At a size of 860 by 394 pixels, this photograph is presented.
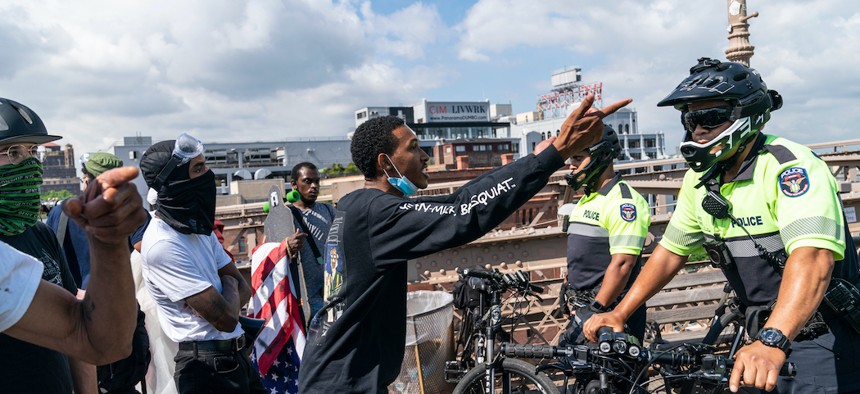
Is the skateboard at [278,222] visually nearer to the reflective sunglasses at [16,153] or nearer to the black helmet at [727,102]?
the reflective sunglasses at [16,153]

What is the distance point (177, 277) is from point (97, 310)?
2020 mm

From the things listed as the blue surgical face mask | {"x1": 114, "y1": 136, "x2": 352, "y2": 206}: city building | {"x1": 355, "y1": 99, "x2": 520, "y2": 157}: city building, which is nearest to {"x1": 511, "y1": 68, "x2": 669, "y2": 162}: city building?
{"x1": 355, "y1": 99, "x2": 520, "y2": 157}: city building

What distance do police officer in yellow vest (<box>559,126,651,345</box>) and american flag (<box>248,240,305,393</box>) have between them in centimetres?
210

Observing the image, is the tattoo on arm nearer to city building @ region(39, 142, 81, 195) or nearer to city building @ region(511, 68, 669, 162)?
city building @ region(511, 68, 669, 162)

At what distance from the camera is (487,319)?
5.05 meters

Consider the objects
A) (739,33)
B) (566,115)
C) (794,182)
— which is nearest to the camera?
(794,182)

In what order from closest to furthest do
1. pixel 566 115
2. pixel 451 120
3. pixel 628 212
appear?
pixel 628 212, pixel 566 115, pixel 451 120

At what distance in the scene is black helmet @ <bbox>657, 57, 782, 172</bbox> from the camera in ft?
9.48

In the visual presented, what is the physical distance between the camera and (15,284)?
162cm

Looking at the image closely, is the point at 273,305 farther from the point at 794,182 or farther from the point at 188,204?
the point at 794,182

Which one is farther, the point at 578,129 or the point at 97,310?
the point at 578,129

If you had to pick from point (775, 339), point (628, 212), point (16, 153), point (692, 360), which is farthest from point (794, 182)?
point (16, 153)

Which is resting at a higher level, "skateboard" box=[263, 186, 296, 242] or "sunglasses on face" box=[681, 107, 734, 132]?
"sunglasses on face" box=[681, 107, 734, 132]

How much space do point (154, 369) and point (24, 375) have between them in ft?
7.80
